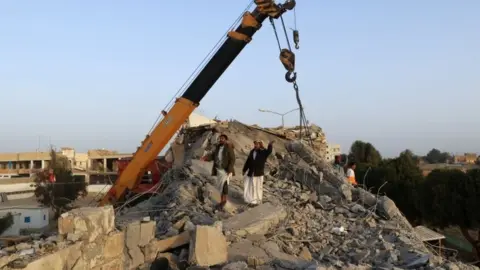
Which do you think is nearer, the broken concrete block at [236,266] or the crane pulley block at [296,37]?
the broken concrete block at [236,266]

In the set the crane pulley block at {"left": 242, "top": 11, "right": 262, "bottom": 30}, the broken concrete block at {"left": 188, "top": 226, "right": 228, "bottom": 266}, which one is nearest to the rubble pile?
the broken concrete block at {"left": 188, "top": 226, "right": 228, "bottom": 266}

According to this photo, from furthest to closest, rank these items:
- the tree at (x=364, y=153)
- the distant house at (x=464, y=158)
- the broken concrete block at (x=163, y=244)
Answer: the distant house at (x=464, y=158) < the tree at (x=364, y=153) < the broken concrete block at (x=163, y=244)

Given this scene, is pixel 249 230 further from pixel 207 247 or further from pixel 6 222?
pixel 6 222

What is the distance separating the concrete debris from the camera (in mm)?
5062

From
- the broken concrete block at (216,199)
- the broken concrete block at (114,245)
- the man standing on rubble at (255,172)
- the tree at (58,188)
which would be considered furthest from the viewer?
the tree at (58,188)

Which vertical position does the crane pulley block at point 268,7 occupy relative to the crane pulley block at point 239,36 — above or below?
above

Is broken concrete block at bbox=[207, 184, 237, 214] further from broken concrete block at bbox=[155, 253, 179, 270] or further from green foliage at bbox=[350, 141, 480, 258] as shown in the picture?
green foliage at bbox=[350, 141, 480, 258]

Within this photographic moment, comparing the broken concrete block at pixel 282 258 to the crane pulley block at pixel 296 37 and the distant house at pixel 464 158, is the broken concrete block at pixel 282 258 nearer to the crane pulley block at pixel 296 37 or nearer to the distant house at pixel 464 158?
the crane pulley block at pixel 296 37

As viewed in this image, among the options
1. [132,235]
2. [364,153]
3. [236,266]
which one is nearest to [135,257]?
[132,235]

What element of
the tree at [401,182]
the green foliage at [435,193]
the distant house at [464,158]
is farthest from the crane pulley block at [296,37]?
the distant house at [464,158]

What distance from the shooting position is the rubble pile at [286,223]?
608 cm

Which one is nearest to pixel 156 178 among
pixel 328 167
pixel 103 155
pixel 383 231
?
pixel 328 167

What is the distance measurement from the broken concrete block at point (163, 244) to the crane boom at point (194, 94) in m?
5.92

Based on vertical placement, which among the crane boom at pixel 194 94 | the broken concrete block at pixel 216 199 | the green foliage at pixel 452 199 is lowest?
the green foliage at pixel 452 199
